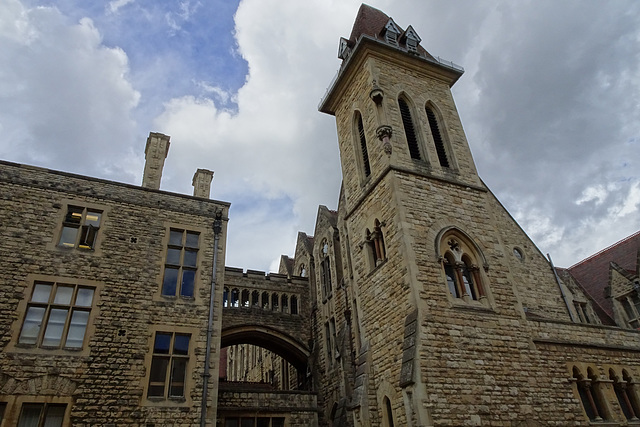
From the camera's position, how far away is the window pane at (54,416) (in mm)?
9688

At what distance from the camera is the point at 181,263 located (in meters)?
12.7

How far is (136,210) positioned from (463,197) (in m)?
9.52

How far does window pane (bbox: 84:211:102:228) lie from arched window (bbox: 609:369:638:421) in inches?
571

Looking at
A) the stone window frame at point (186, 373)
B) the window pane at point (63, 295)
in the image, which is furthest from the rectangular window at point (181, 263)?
the window pane at point (63, 295)

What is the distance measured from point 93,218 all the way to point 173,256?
7.77ft

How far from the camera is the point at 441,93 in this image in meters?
16.1

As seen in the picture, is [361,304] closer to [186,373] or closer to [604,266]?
[186,373]

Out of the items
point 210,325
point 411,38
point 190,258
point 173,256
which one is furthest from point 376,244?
point 411,38

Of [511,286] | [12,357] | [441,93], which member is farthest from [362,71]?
[12,357]

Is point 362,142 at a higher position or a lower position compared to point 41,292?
higher

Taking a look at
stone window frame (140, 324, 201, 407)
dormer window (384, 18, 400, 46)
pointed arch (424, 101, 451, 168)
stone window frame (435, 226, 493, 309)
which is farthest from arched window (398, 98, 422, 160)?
stone window frame (140, 324, 201, 407)

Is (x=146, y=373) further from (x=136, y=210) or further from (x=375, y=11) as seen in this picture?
(x=375, y=11)

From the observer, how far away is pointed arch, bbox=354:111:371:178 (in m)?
14.8

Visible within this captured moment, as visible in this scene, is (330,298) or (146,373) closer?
(146,373)
